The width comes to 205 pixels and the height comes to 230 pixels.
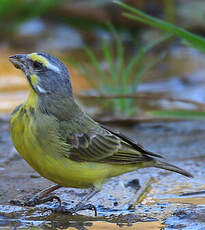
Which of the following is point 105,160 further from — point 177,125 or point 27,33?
point 27,33

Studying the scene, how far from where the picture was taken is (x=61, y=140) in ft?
15.2

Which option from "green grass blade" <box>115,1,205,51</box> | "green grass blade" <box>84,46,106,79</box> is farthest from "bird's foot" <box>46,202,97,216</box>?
"green grass blade" <box>84,46,106,79</box>

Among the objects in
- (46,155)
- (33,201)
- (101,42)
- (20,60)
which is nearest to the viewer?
(46,155)

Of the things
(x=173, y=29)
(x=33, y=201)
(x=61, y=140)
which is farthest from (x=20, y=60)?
(x=173, y=29)

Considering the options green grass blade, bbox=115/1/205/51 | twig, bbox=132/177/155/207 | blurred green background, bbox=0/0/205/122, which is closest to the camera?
twig, bbox=132/177/155/207

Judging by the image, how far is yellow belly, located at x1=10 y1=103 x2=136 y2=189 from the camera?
4.48m

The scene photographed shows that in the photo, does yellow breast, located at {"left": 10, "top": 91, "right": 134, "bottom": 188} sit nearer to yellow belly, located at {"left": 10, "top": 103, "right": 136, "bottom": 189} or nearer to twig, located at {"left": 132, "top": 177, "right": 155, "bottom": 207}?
yellow belly, located at {"left": 10, "top": 103, "right": 136, "bottom": 189}

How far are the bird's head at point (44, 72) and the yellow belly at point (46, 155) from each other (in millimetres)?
251

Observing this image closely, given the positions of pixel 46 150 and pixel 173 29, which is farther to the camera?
pixel 173 29

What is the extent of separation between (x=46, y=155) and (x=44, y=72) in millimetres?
711

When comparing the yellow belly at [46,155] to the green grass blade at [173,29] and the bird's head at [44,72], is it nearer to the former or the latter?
the bird's head at [44,72]

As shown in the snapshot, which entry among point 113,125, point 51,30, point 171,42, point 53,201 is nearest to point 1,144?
point 113,125

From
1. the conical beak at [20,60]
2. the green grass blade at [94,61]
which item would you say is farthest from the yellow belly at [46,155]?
the green grass blade at [94,61]

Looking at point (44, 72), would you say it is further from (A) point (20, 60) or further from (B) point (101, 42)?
(B) point (101, 42)
